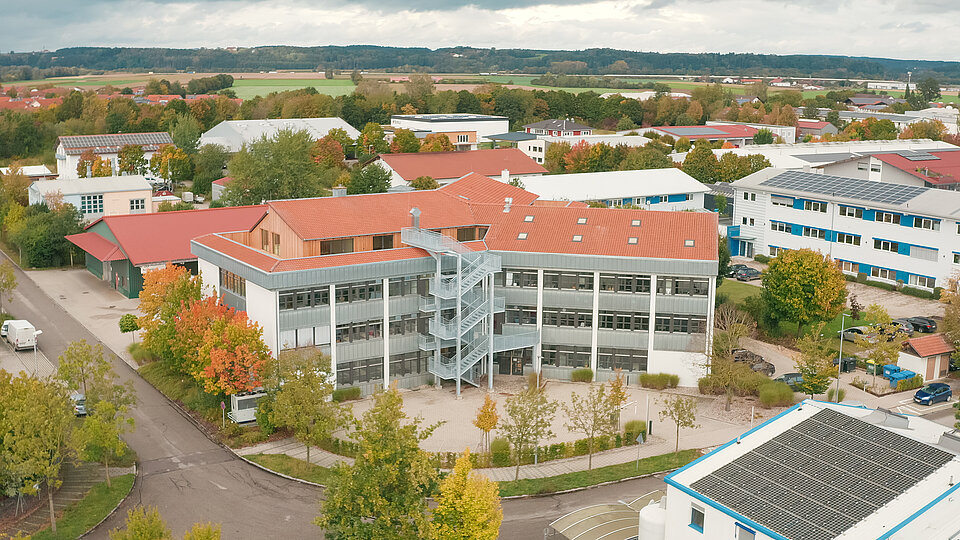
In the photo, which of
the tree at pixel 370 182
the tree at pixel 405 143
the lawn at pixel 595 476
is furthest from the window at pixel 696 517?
the tree at pixel 405 143

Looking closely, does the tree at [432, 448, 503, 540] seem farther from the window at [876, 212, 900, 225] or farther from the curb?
the window at [876, 212, 900, 225]

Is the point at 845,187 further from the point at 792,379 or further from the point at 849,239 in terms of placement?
the point at 792,379

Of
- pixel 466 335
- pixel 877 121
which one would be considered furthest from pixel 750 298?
pixel 877 121

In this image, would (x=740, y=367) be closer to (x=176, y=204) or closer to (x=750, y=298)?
(x=750, y=298)

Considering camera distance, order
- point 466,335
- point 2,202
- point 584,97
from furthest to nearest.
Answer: point 584,97
point 2,202
point 466,335

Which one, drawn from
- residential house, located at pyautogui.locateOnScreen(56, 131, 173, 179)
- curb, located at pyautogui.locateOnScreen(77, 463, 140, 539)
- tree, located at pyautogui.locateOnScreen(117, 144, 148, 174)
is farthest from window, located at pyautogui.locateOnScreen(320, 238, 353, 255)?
residential house, located at pyautogui.locateOnScreen(56, 131, 173, 179)

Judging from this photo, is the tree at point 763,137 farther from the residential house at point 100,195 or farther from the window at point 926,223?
the residential house at point 100,195

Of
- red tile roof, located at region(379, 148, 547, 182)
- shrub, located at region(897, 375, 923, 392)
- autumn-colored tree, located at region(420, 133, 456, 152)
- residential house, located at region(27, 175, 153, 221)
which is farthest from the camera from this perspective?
autumn-colored tree, located at region(420, 133, 456, 152)
